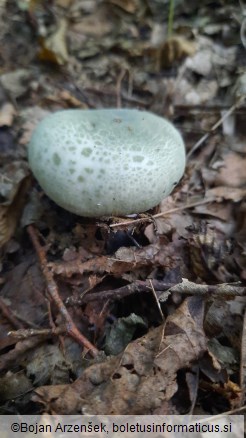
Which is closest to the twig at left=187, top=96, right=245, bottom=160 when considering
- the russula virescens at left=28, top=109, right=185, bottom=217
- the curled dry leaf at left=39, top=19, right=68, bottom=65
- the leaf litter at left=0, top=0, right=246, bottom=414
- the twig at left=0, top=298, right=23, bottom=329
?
the leaf litter at left=0, top=0, right=246, bottom=414

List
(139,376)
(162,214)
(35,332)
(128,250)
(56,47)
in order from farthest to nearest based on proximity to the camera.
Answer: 1. (56,47)
2. (162,214)
3. (128,250)
4. (35,332)
5. (139,376)

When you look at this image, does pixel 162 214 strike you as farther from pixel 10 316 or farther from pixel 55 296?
pixel 10 316

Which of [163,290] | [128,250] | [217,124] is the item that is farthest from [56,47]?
[163,290]

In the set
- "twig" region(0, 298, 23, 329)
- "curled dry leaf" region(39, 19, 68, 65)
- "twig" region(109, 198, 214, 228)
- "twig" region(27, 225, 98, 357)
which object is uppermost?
"curled dry leaf" region(39, 19, 68, 65)

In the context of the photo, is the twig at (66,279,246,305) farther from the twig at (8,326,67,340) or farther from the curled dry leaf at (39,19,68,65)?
the curled dry leaf at (39,19,68,65)

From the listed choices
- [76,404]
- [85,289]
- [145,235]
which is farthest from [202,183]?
[76,404]
